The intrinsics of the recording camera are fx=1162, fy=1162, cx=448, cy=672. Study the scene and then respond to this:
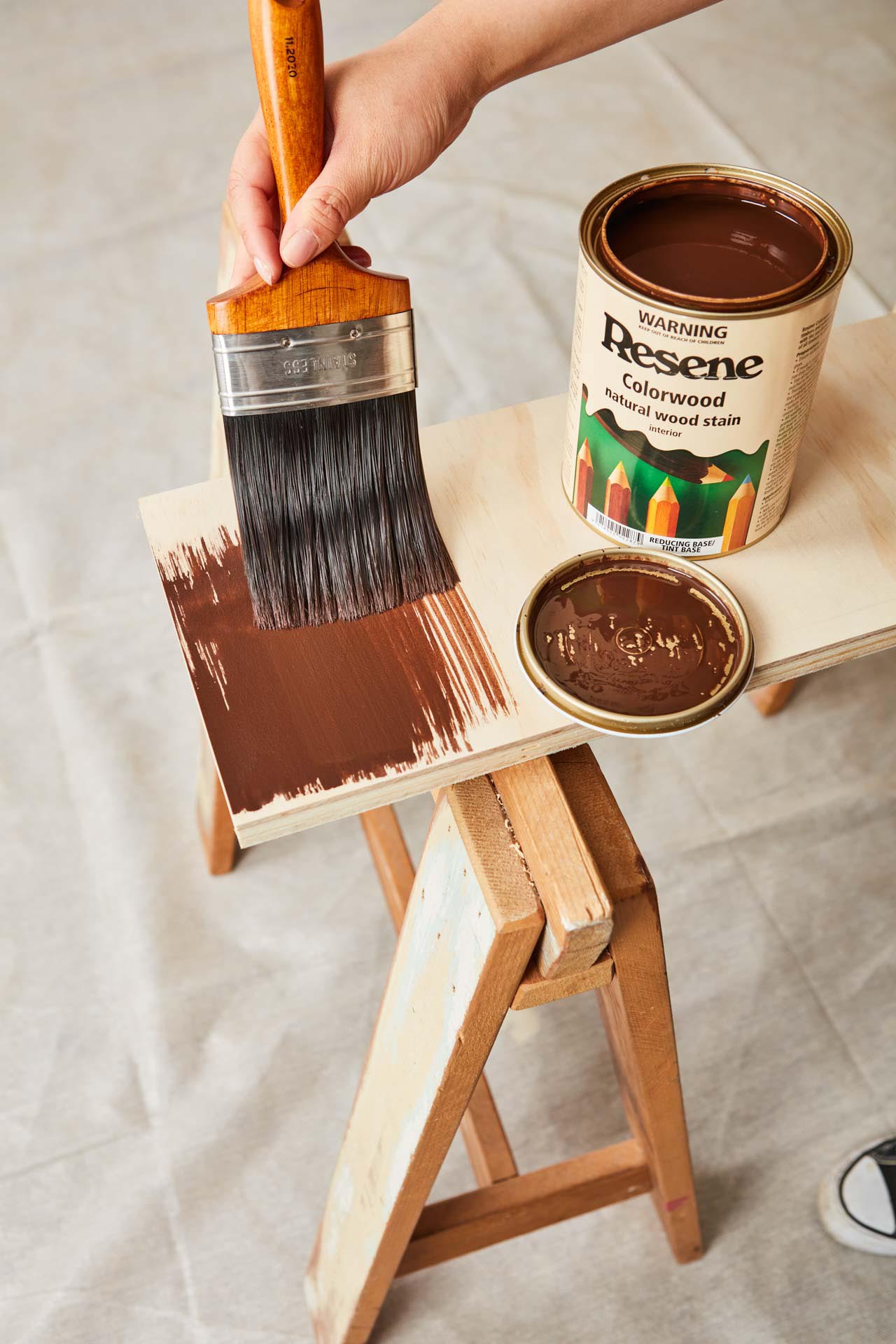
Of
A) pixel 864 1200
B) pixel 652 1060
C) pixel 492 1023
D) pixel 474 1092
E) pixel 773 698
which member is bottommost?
pixel 864 1200

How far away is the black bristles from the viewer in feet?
1.86

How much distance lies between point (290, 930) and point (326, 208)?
763 mm

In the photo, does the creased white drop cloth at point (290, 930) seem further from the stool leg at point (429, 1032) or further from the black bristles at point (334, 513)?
the black bristles at point (334, 513)

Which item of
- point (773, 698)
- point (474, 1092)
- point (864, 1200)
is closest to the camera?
point (474, 1092)

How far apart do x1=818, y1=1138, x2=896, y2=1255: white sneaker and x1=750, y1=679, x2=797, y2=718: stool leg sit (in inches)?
17.9

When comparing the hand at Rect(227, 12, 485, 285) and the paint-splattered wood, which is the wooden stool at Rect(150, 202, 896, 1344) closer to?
the paint-splattered wood

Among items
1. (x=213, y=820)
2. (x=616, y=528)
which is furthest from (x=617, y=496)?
(x=213, y=820)

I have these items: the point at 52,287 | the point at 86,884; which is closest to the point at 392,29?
the point at 52,287

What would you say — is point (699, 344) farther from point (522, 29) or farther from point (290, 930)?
point (290, 930)

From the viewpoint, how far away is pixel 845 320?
156 centimetres

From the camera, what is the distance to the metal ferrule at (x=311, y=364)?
54 centimetres

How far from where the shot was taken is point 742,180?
1.88 feet

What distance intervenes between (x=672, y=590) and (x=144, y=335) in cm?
128

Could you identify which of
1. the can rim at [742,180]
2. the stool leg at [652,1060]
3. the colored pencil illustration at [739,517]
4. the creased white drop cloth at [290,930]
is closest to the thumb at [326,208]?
the can rim at [742,180]
